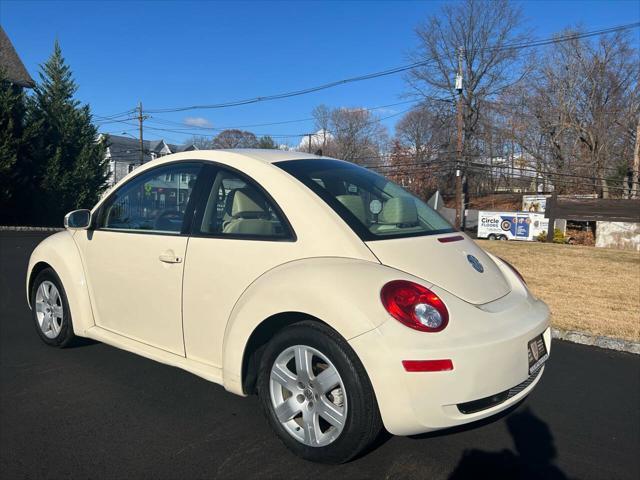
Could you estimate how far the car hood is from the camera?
2.55 m

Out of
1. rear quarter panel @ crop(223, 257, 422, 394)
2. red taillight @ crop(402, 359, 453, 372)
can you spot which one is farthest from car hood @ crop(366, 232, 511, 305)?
red taillight @ crop(402, 359, 453, 372)

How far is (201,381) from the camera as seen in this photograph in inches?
145

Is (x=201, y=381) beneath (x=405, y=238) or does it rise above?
beneath

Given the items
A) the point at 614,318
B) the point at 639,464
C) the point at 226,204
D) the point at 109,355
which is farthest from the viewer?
the point at 614,318

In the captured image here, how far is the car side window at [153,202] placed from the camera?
3307mm

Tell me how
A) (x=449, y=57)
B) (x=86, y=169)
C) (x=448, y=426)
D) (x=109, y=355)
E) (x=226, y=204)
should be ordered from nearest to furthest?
(x=448, y=426) → (x=226, y=204) → (x=109, y=355) → (x=86, y=169) → (x=449, y=57)

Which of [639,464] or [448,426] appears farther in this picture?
[639,464]

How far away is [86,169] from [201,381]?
20538 millimetres

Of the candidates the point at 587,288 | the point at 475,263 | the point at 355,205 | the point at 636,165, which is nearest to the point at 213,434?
the point at 355,205

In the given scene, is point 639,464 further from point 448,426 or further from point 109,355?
point 109,355

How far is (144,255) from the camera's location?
3305 millimetres

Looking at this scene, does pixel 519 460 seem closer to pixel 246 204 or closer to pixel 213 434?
pixel 213 434

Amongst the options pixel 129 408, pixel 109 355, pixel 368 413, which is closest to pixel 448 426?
pixel 368 413

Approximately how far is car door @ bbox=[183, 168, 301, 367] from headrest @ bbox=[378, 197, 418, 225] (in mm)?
647
